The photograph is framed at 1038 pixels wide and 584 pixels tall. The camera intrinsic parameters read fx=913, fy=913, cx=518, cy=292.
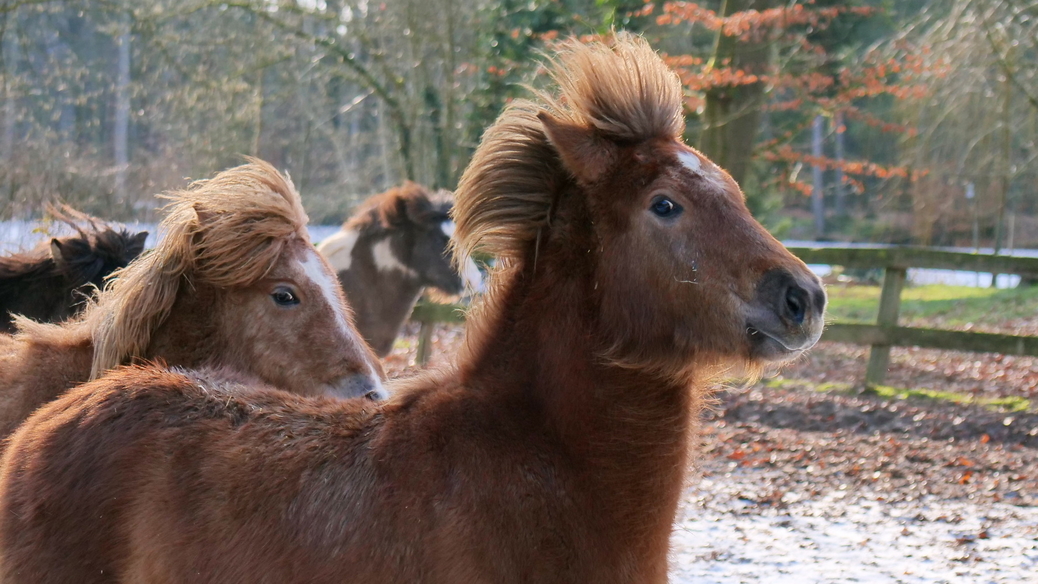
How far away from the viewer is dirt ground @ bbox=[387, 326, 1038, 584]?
205 inches

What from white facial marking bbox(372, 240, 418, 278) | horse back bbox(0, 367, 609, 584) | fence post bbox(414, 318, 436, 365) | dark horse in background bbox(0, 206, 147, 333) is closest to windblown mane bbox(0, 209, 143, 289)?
dark horse in background bbox(0, 206, 147, 333)

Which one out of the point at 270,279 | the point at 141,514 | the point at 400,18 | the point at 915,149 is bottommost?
the point at 141,514

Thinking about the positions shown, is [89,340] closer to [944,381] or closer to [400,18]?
[944,381]

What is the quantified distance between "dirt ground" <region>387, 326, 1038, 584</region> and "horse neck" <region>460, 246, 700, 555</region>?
0.35m

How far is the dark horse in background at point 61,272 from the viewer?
479 cm

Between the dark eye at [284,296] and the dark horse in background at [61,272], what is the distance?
56.6 inches

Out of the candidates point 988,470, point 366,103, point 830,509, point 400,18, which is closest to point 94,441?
point 830,509

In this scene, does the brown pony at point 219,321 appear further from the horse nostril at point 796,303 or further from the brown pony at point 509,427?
the horse nostril at point 796,303

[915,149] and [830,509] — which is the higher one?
[915,149]

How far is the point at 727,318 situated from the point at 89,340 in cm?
273

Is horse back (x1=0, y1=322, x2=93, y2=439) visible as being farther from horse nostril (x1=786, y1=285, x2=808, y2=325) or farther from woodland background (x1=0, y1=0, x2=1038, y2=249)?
woodland background (x1=0, y1=0, x2=1038, y2=249)

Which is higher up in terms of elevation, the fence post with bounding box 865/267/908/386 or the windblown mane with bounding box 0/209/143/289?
the windblown mane with bounding box 0/209/143/289

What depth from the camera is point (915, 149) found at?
17328 mm

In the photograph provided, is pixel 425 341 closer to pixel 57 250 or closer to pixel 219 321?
pixel 57 250
